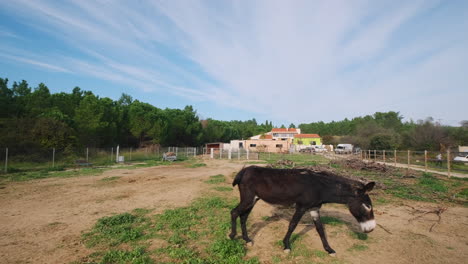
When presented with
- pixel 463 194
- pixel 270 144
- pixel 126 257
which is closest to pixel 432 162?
pixel 463 194

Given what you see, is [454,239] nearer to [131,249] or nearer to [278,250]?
[278,250]

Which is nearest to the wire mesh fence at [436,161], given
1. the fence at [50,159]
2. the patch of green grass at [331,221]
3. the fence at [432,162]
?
the fence at [432,162]

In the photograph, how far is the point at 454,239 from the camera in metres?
5.21

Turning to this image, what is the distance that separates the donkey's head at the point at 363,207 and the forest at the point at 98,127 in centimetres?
2533

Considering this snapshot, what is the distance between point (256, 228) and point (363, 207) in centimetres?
263

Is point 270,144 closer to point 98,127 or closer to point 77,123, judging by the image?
point 98,127

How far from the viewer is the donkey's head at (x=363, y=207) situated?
14.4 ft

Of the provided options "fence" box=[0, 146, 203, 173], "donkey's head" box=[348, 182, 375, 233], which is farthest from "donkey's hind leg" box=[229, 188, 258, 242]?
"fence" box=[0, 146, 203, 173]

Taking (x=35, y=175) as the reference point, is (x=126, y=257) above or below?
above

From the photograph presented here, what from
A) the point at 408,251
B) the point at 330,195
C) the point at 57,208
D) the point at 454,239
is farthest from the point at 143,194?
the point at 454,239

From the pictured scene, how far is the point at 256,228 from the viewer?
5762 mm

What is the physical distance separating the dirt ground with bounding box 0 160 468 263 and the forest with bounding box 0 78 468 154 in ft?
53.9

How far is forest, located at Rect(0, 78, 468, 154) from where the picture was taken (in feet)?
72.7

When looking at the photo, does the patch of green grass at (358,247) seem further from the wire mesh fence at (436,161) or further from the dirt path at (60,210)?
the wire mesh fence at (436,161)
